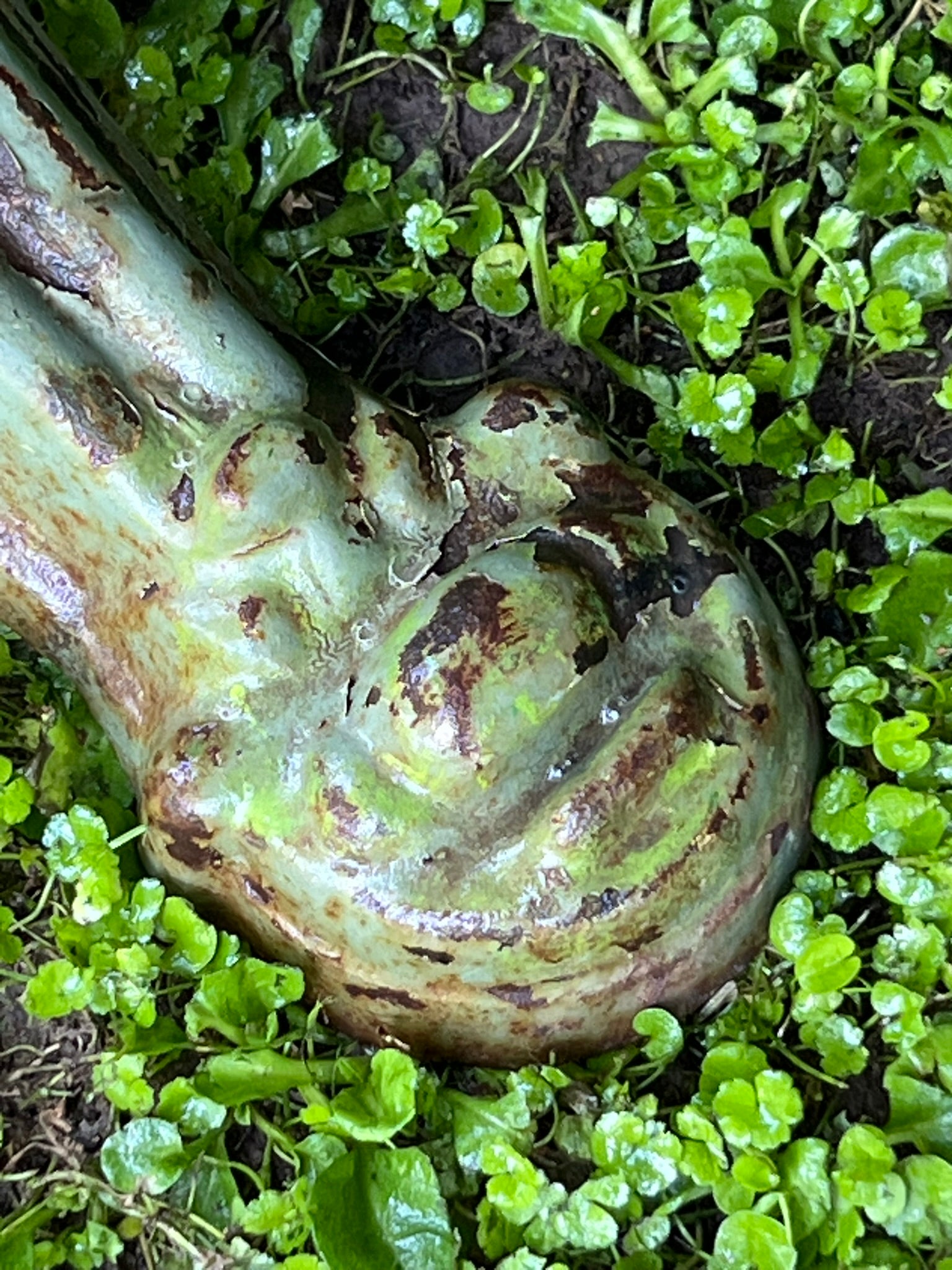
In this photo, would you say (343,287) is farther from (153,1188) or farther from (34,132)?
(153,1188)

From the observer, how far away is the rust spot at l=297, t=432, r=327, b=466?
1.26 meters

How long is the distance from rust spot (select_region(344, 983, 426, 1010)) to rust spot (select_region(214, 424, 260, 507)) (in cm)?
45

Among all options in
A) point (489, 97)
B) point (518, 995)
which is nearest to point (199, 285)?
point (489, 97)

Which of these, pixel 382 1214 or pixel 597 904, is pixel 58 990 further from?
pixel 597 904

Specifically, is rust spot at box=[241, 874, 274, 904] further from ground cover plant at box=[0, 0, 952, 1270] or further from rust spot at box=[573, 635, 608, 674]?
rust spot at box=[573, 635, 608, 674]

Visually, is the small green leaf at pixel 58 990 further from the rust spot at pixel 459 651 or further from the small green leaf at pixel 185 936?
the rust spot at pixel 459 651

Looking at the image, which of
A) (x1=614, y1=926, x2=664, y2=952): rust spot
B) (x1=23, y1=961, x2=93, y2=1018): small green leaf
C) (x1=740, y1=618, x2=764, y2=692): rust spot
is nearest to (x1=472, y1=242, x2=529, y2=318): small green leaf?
(x1=740, y1=618, x2=764, y2=692): rust spot

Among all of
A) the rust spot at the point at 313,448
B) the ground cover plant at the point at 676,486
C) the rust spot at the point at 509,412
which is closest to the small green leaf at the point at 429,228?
the ground cover plant at the point at 676,486

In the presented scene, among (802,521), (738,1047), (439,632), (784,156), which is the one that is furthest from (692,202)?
(738,1047)

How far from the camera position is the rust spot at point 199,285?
1.29 metres

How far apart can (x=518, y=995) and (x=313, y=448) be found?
0.53 meters

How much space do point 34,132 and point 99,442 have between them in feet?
0.93

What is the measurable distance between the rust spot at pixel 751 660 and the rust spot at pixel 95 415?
1.92 feet

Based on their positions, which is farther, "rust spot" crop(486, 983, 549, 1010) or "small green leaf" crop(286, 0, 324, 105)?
"small green leaf" crop(286, 0, 324, 105)
